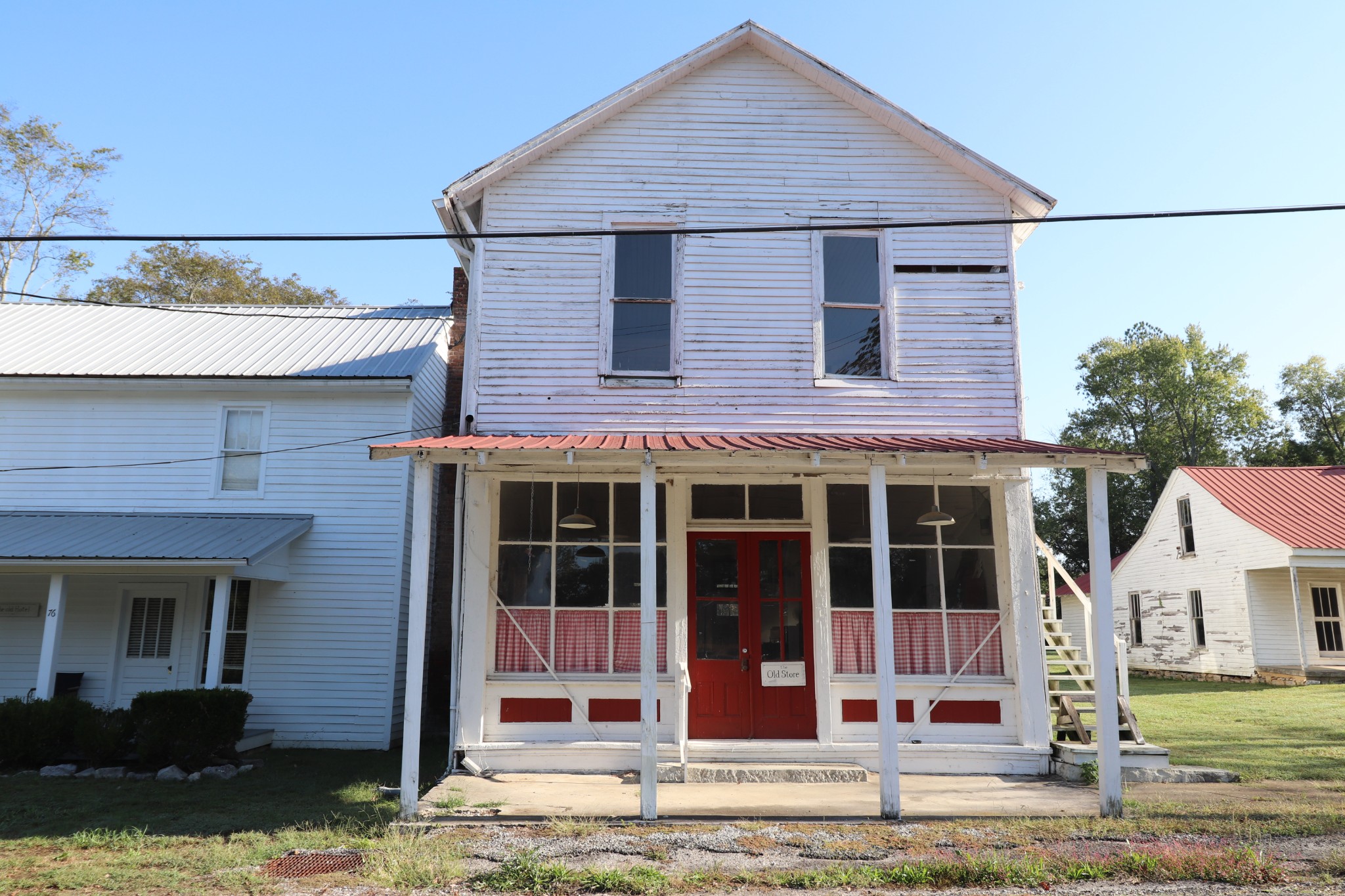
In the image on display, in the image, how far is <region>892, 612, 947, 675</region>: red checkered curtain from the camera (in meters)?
9.98

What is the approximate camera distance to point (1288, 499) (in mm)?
22172

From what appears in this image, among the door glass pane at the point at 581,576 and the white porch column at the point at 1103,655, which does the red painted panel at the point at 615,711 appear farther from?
the white porch column at the point at 1103,655

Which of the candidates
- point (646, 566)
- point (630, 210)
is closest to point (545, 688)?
point (646, 566)

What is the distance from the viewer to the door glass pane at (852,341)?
414 inches

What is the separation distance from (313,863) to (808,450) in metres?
5.02

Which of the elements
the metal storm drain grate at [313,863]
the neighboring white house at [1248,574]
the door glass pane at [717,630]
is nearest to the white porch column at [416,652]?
the metal storm drain grate at [313,863]

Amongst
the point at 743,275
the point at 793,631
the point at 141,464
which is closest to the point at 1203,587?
the point at 793,631

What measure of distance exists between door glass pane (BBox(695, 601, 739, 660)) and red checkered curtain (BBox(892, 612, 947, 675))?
1.76 m

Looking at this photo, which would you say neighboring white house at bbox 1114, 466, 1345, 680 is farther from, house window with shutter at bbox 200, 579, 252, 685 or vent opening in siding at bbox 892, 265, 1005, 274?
house window with shutter at bbox 200, 579, 252, 685

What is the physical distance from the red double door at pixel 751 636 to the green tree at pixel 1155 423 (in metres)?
37.3

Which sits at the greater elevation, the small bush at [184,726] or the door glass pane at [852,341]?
the door glass pane at [852,341]

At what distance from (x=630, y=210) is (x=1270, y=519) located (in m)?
18.2

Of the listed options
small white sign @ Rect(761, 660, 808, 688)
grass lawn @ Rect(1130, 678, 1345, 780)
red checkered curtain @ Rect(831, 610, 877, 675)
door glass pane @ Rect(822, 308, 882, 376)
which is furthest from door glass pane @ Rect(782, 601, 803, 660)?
grass lawn @ Rect(1130, 678, 1345, 780)

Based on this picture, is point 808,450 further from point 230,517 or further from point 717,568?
point 230,517
